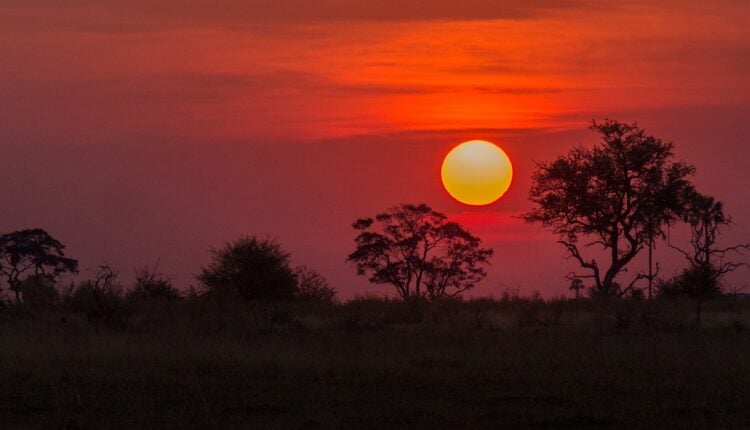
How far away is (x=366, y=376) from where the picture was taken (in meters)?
16.6

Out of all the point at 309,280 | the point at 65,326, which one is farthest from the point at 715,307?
the point at 65,326

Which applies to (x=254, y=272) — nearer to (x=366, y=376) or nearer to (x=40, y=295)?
(x=40, y=295)

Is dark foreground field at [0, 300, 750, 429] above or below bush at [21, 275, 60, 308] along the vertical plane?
below

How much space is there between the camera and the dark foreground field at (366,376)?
42.7ft

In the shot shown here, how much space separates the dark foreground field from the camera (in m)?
13.0

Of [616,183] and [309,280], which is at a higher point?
[616,183]

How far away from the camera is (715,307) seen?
125 feet

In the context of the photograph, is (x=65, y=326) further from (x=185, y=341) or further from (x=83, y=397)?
(x=83, y=397)

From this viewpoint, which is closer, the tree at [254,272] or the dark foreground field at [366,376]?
the dark foreground field at [366,376]

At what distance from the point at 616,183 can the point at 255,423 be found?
35.8 m

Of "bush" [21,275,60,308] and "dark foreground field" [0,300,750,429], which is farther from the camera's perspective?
"bush" [21,275,60,308]

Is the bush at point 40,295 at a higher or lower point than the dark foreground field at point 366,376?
higher

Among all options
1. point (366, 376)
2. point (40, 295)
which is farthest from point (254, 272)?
point (366, 376)

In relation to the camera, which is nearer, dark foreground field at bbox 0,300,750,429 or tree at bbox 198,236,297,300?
dark foreground field at bbox 0,300,750,429
